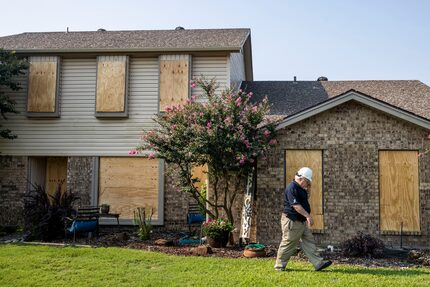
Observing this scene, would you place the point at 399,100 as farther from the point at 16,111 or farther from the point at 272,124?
the point at 16,111

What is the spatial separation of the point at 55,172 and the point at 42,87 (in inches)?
119

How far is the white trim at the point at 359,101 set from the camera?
10.6 metres

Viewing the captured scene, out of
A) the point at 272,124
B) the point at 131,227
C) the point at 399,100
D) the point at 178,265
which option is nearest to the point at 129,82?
the point at 131,227

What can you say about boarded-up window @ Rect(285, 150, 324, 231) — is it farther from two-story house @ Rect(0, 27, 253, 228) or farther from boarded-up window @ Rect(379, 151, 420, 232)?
two-story house @ Rect(0, 27, 253, 228)

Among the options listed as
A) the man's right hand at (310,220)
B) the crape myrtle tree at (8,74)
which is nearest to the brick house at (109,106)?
the crape myrtle tree at (8,74)

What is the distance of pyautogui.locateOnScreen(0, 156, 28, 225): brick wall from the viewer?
14188 mm

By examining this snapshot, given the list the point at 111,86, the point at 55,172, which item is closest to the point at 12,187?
the point at 55,172

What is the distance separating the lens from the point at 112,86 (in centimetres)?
1412

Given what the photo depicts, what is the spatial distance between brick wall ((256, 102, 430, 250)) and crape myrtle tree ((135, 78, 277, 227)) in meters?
0.68

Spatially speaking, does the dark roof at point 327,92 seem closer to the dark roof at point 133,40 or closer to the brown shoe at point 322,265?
the dark roof at point 133,40

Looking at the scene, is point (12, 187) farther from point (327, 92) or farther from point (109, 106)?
point (327, 92)

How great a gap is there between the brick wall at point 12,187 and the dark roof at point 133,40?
3696 millimetres

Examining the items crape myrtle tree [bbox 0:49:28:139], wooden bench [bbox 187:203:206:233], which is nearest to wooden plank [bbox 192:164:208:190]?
wooden bench [bbox 187:203:206:233]

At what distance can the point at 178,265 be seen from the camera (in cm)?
787
